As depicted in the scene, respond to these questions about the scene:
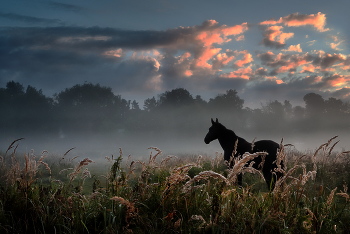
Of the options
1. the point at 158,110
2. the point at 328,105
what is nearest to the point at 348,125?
the point at 328,105

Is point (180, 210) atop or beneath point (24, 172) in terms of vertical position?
beneath

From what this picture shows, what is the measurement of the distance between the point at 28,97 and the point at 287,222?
6448 cm

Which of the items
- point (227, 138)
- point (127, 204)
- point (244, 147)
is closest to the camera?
point (127, 204)

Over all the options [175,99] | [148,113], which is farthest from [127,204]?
[175,99]

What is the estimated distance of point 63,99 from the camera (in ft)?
188

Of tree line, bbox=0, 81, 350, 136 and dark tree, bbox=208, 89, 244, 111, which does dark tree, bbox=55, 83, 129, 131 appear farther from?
dark tree, bbox=208, 89, 244, 111

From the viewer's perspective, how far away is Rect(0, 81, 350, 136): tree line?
52938 mm

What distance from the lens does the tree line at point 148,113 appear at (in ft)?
174

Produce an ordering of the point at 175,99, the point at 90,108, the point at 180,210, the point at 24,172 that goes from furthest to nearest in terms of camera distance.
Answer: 1. the point at 175,99
2. the point at 90,108
3. the point at 24,172
4. the point at 180,210

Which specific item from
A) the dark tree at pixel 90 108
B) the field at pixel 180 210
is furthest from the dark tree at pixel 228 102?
the field at pixel 180 210

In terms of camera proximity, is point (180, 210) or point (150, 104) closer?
point (180, 210)

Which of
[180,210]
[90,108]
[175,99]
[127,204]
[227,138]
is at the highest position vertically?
[175,99]

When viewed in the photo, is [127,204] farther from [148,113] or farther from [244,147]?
[148,113]

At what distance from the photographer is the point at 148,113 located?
192 feet
